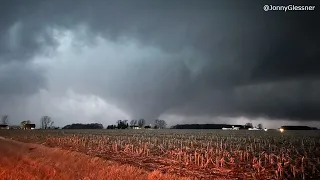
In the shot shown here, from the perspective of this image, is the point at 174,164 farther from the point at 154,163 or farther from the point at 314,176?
the point at 314,176

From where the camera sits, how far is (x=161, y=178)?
1905cm

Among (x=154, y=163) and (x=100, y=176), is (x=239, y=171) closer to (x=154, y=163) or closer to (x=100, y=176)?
(x=154, y=163)

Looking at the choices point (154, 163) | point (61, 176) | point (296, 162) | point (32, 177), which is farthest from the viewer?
point (154, 163)

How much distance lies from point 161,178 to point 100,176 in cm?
402

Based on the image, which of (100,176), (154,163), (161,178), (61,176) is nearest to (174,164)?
(154,163)

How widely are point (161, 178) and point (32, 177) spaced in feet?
26.0

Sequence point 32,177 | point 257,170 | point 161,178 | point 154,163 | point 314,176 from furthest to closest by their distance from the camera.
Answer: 1. point 154,163
2. point 257,170
3. point 314,176
4. point 161,178
5. point 32,177

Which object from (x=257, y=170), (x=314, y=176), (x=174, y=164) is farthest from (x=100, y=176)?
(x=314, y=176)

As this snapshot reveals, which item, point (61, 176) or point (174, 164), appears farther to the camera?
point (174, 164)

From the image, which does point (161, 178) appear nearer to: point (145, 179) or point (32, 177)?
point (145, 179)

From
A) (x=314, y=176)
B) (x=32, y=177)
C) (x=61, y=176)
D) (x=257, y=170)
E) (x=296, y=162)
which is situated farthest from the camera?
(x=296, y=162)

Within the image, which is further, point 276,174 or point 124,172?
point 276,174

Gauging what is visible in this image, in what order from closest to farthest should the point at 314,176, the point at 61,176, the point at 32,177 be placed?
the point at 32,177
the point at 61,176
the point at 314,176

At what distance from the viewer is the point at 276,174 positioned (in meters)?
22.5
